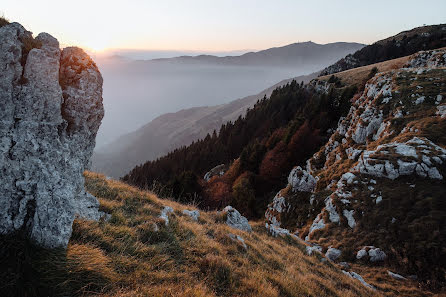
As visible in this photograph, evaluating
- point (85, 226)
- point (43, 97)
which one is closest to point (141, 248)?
point (85, 226)

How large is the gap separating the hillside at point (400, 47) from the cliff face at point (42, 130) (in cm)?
14899

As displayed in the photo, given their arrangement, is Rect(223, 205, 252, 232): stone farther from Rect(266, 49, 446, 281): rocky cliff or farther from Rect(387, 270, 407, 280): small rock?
Rect(387, 270, 407, 280): small rock

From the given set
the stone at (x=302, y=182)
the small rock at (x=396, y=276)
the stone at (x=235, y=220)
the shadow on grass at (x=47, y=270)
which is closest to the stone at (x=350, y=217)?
the small rock at (x=396, y=276)

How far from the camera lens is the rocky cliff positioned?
18766 mm

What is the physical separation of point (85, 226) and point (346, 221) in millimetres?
24428

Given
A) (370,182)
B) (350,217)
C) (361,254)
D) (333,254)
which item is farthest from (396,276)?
(370,182)

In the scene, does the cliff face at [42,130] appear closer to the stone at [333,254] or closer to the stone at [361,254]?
the stone at [333,254]

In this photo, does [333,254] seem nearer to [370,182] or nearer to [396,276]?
[396,276]

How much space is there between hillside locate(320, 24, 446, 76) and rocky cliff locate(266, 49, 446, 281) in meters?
108

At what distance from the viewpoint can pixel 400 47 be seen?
129750 millimetres

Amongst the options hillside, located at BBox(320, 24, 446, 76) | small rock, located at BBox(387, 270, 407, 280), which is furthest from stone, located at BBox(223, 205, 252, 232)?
hillside, located at BBox(320, 24, 446, 76)

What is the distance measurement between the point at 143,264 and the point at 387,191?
2582 centimetres

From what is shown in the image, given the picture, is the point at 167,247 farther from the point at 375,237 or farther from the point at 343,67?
the point at 343,67

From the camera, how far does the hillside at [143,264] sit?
13.6 feet
